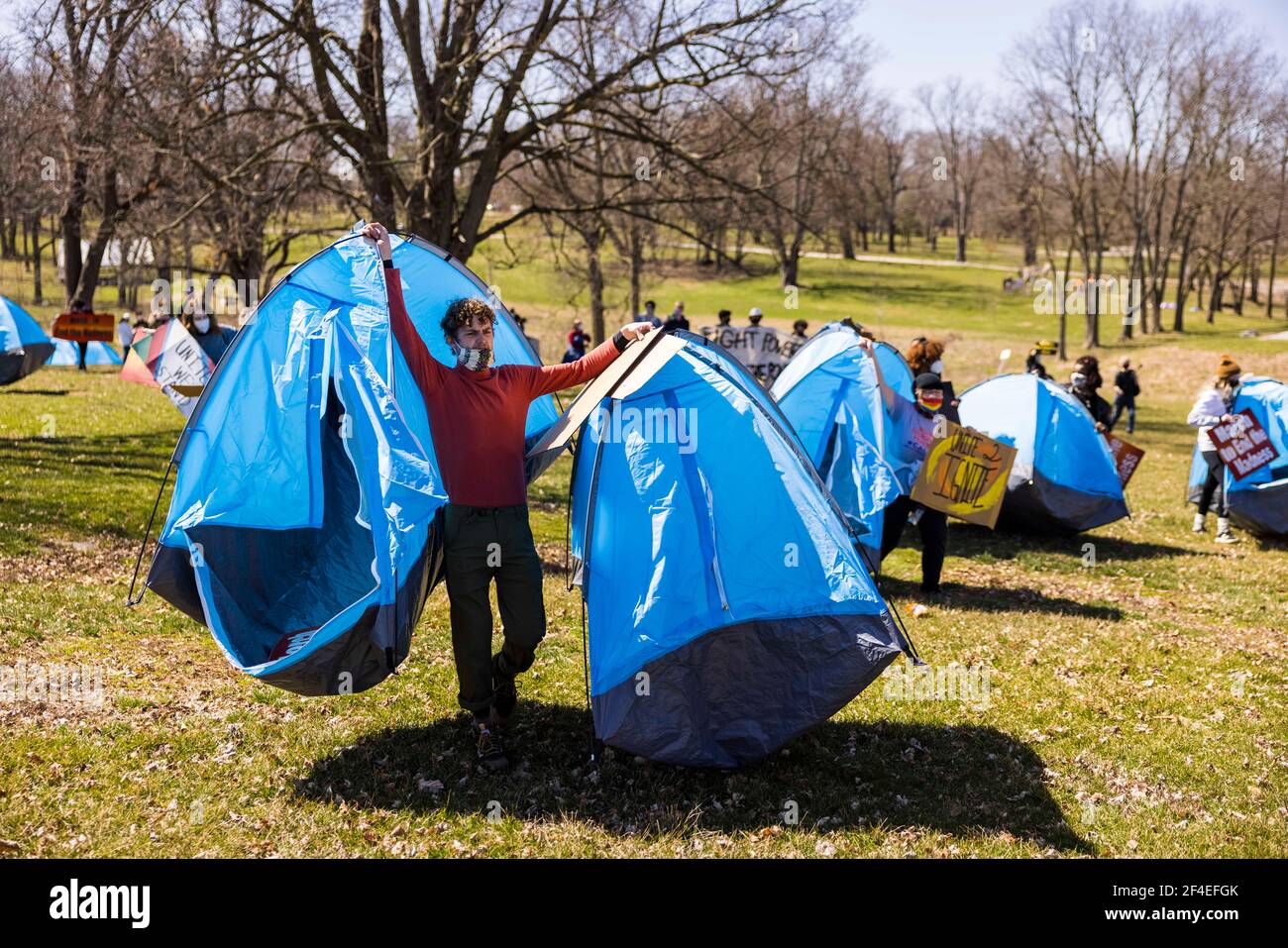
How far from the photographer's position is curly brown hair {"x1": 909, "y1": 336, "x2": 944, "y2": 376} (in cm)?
1063

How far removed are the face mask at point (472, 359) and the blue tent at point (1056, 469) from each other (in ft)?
28.2

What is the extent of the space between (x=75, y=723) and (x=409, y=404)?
2.65 metres

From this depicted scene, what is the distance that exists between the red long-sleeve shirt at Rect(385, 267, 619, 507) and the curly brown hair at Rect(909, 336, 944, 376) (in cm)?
567

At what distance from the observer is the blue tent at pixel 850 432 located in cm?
974

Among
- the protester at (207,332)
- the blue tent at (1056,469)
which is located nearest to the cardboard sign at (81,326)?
the protester at (207,332)

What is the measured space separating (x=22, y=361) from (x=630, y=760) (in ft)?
59.4

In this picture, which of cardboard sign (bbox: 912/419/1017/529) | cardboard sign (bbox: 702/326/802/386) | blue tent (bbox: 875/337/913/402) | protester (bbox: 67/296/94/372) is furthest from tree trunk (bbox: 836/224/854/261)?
cardboard sign (bbox: 912/419/1017/529)

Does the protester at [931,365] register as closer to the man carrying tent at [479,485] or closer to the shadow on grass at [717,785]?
the shadow on grass at [717,785]

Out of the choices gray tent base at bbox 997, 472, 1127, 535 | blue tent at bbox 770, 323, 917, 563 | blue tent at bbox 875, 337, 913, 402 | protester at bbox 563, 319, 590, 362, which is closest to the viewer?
blue tent at bbox 770, 323, 917, 563

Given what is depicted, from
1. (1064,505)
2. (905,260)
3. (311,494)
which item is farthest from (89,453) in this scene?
(905,260)

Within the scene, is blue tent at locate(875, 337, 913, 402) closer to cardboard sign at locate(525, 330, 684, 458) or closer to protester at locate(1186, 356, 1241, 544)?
protester at locate(1186, 356, 1241, 544)
